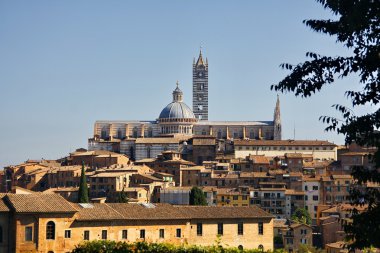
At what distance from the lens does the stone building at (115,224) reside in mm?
26750

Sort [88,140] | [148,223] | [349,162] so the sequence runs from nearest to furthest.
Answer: [148,223], [349,162], [88,140]

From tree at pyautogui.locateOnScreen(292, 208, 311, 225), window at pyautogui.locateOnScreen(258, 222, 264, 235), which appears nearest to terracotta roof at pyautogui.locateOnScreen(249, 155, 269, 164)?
tree at pyautogui.locateOnScreen(292, 208, 311, 225)

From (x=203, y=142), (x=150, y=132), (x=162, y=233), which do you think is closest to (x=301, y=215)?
(x=203, y=142)

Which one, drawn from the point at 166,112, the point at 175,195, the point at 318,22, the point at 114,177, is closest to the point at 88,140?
the point at 166,112

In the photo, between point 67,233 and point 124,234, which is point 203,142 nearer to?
point 124,234

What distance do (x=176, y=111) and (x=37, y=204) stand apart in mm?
83365

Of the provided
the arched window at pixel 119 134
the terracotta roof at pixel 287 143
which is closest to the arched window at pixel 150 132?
the arched window at pixel 119 134

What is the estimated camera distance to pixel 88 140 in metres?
106

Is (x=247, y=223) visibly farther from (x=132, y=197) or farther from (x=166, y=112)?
(x=166, y=112)

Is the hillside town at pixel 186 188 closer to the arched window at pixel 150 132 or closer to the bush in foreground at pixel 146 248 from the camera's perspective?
the arched window at pixel 150 132

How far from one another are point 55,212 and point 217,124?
278ft

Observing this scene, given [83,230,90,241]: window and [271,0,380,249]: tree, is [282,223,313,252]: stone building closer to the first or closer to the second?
[83,230,90,241]: window

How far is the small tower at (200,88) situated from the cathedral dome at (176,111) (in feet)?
52.7

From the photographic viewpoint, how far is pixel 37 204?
89.8 ft
